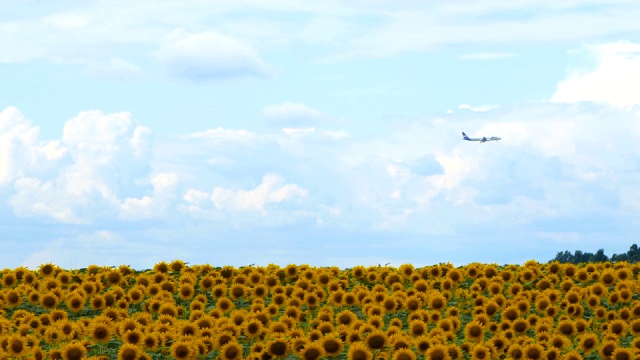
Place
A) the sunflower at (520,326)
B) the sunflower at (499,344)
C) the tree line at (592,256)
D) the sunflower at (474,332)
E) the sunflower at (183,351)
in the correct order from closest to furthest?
1. the sunflower at (183,351)
2. the sunflower at (499,344)
3. the sunflower at (474,332)
4. the sunflower at (520,326)
5. the tree line at (592,256)

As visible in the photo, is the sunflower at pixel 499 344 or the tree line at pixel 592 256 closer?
the sunflower at pixel 499 344

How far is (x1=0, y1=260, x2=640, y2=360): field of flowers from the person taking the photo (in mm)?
13422

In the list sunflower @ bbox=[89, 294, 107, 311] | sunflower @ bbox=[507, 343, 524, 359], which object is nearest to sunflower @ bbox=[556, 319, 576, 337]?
sunflower @ bbox=[507, 343, 524, 359]

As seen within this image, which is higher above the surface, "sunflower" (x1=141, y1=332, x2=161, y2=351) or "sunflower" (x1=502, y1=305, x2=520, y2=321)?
"sunflower" (x1=502, y1=305, x2=520, y2=321)

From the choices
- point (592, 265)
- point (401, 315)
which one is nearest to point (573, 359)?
point (401, 315)

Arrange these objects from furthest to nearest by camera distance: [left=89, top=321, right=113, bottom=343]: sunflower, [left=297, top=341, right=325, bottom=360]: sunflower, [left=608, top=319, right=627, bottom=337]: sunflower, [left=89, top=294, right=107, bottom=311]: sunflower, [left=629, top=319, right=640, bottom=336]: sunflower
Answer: [left=89, top=294, right=107, bottom=311]: sunflower
[left=629, top=319, right=640, bottom=336]: sunflower
[left=608, top=319, right=627, bottom=337]: sunflower
[left=89, top=321, right=113, bottom=343]: sunflower
[left=297, top=341, right=325, bottom=360]: sunflower

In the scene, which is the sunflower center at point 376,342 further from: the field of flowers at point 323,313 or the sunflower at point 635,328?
the sunflower at point 635,328

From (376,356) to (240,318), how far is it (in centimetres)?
262

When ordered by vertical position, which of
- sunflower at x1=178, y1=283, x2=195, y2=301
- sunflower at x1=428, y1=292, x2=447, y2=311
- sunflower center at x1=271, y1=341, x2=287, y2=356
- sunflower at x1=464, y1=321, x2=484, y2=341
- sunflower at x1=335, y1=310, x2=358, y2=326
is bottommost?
sunflower center at x1=271, y1=341, x2=287, y2=356

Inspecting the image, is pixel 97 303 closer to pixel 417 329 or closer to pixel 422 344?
pixel 417 329

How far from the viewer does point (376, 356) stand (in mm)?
13367

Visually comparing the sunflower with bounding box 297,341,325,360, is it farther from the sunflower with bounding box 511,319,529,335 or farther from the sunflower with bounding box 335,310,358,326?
the sunflower with bounding box 511,319,529,335

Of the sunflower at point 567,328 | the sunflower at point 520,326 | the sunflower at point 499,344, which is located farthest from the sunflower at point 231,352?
the sunflower at point 567,328

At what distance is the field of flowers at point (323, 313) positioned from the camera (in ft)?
44.0
